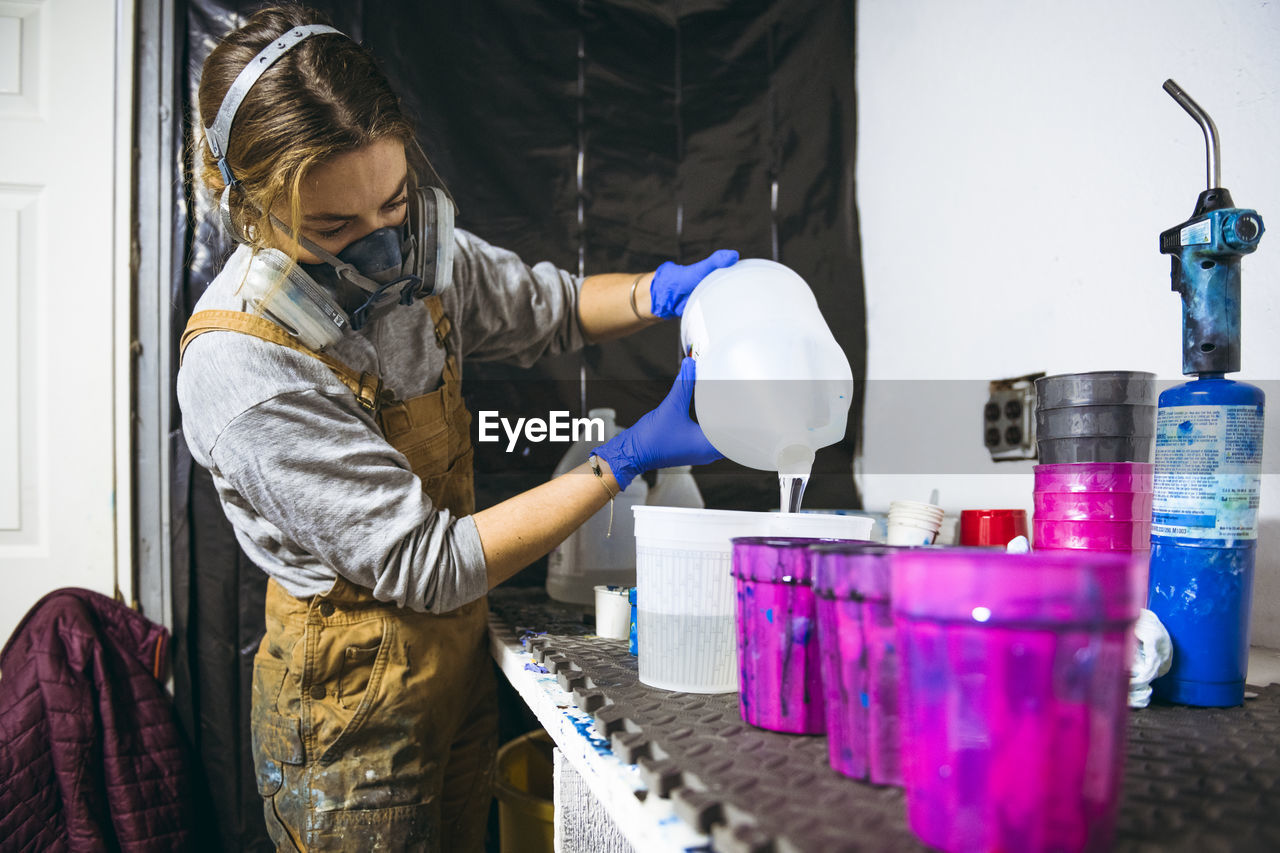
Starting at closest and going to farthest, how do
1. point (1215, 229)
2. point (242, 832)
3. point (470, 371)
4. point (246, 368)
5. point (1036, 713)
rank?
point (1036, 713) → point (1215, 229) → point (246, 368) → point (242, 832) → point (470, 371)

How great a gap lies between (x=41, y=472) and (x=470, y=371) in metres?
1.00

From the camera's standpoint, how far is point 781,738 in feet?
2.50

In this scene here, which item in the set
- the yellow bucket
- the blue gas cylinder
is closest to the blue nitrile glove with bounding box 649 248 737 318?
the blue gas cylinder

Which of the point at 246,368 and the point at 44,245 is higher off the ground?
the point at 44,245

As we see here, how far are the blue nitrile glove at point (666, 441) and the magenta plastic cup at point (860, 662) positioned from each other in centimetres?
53

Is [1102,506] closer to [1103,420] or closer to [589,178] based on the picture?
[1103,420]

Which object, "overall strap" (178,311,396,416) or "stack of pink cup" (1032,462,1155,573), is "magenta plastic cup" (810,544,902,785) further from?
"overall strap" (178,311,396,416)

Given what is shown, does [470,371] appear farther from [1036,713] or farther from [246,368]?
[1036,713]

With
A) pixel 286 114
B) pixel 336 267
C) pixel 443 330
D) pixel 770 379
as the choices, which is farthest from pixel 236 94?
pixel 770 379

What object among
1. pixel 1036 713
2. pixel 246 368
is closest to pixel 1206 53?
pixel 1036 713

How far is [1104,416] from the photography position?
3.08ft

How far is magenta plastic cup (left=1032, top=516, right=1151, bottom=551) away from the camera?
3.02 ft

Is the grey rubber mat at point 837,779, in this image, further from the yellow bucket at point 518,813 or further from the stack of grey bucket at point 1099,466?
the yellow bucket at point 518,813

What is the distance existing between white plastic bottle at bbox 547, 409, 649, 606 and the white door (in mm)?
1015
